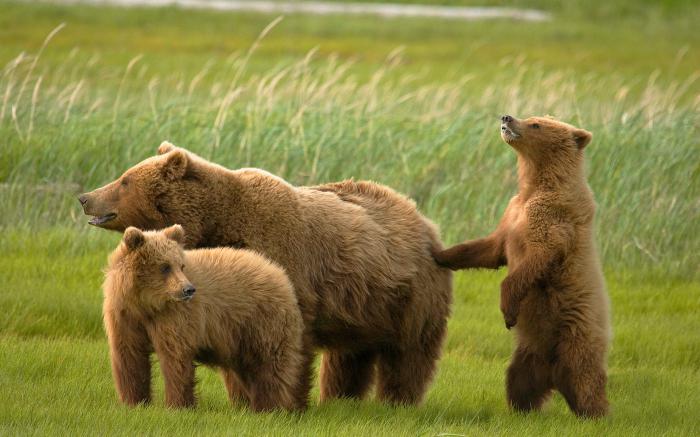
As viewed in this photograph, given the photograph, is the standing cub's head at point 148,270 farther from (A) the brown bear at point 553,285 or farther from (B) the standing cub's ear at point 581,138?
(B) the standing cub's ear at point 581,138

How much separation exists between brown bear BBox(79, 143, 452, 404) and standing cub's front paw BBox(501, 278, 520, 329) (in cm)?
72

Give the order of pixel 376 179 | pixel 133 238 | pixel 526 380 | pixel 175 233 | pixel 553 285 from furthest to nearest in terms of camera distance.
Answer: pixel 376 179 → pixel 526 380 → pixel 553 285 → pixel 175 233 → pixel 133 238

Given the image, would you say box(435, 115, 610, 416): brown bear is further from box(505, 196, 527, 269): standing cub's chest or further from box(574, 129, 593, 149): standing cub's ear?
box(574, 129, 593, 149): standing cub's ear

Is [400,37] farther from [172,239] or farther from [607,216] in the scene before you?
[172,239]

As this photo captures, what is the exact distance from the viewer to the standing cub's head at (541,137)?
24.3 ft

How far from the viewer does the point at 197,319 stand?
6383mm

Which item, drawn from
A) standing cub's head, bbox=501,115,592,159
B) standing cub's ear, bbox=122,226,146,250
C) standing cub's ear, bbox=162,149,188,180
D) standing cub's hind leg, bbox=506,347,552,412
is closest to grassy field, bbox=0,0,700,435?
standing cub's hind leg, bbox=506,347,552,412

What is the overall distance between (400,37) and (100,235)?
25.6m

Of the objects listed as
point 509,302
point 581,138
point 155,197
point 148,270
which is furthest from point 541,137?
point 148,270

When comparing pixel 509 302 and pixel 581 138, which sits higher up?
pixel 581 138

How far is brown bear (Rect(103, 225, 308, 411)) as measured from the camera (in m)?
6.31

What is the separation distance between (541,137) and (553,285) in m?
0.97

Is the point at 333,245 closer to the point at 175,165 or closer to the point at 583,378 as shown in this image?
the point at 175,165

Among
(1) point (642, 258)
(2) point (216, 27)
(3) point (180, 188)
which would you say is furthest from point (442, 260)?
(2) point (216, 27)
